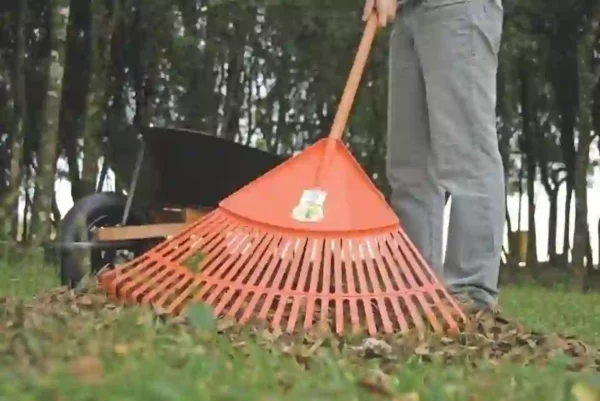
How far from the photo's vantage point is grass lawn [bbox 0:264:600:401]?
135 centimetres

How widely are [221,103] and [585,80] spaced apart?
360 cm

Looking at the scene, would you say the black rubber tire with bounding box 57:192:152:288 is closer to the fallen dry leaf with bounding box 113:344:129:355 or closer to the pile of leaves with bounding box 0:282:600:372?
the pile of leaves with bounding box 0:282:600:372

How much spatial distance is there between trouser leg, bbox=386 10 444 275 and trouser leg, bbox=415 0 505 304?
0.42 ft

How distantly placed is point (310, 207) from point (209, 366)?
114 cm

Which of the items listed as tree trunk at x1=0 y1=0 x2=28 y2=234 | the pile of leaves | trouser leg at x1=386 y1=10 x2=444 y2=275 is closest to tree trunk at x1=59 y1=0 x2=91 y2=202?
tree trunk at x1=0 y1=0 x2=28 y2=234

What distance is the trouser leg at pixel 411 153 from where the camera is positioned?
316cm

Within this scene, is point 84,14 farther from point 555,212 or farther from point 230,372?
point 230,372

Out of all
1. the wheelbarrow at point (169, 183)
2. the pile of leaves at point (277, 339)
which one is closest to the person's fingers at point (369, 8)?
the wheelbarrow at point (169, 183)

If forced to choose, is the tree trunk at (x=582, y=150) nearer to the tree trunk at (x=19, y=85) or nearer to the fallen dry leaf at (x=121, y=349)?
the tree trunk at (x=19, y=85)

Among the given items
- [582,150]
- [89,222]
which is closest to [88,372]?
[89,222]

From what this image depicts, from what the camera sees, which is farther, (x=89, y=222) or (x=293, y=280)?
(x=89, y=222)

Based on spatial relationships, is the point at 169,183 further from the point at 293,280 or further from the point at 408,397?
the point at 408,397

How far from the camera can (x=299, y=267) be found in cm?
268

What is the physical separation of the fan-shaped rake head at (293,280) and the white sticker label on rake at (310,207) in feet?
0.17
